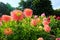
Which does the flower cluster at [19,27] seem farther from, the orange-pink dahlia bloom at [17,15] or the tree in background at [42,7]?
the tree in background at [42,7]

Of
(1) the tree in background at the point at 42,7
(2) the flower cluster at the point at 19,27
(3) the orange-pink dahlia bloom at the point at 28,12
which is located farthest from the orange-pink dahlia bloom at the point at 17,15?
(1) the tree in background at the point at 42,7

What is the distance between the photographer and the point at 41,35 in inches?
150

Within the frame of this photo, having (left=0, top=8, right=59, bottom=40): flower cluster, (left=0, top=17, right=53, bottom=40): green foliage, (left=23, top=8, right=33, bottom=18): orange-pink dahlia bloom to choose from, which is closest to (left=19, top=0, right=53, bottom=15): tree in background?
(left=23, top=8, right=33, bottom=18): orange-pink dahlia bloom

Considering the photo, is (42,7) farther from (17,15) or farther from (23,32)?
(23,32)

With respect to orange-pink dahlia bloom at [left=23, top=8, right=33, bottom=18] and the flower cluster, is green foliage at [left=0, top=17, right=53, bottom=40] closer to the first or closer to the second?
the flower cluster

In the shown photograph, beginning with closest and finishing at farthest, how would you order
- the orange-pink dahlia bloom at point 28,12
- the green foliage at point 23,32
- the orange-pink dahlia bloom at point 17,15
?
the green foliage at point 23,32 < the orange-pink dahlia bloom at point 17,15 < the orange-pink dahlia bloom at point 28,12

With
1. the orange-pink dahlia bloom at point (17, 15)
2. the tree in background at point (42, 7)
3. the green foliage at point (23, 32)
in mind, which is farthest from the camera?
the tree in background at point (42, 7)

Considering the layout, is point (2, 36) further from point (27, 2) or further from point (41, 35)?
point (27, 2)

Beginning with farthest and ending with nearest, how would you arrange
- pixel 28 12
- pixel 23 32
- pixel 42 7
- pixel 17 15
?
pixel 42 7 → pixel 28 12 → pixel 17 15 → pixel 23 32

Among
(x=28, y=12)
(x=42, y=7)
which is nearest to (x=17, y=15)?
(x=28, y=12)

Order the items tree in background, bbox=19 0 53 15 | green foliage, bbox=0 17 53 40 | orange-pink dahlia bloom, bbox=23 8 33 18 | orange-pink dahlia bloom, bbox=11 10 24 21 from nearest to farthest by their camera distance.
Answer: green foliage, bbox=0 17 53 40 → orange-pink dahlia bloom, bbox=11 10 24 21 → orange-pink dahlia bloom, bbox=23 8 33 18 → tree in background, bbox=19 0 53 15

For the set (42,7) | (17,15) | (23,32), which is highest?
(42,7)

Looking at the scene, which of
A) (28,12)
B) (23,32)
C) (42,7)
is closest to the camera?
(23,32)

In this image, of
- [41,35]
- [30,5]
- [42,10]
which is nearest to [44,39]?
[41,35]
